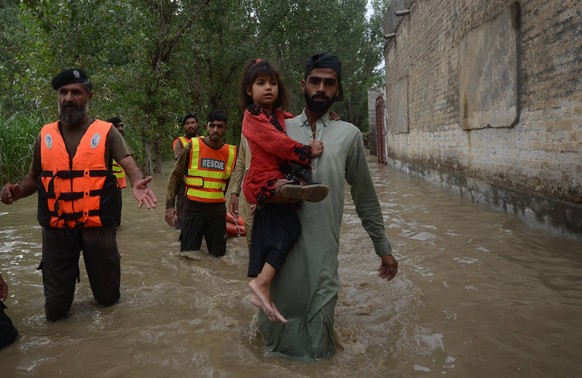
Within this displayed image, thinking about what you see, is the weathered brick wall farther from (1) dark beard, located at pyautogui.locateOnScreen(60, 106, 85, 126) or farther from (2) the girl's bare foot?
(1) dark beard, located at pyautogui.locateOnScreen(60, 106, 85, 126)

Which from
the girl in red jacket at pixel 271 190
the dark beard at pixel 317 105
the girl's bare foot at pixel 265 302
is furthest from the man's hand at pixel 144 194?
the dark beard at pixel 317 105

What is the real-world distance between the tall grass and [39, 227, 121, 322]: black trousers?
9.06 meters

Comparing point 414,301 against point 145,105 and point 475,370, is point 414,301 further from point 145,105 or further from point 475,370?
point 145,105

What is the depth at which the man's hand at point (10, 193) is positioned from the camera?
3611 mm

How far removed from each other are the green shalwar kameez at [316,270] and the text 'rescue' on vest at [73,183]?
1.58 m

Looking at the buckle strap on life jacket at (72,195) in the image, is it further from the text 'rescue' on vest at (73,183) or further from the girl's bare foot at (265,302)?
the girl's bare foot at (265,302)

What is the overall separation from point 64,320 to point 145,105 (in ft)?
43.2

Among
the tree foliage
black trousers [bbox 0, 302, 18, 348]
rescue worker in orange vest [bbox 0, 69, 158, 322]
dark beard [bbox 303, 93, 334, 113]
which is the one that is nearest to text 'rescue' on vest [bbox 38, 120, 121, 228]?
rescue worker in orange vest [bbox 0, 69, 158, 322]

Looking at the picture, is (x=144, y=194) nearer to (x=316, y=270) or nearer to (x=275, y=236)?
(x=275, y=236)

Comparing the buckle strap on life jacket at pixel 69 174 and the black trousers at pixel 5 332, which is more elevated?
the buckle strap on life jacket at pixel 69 174

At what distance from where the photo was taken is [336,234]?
2.93 m

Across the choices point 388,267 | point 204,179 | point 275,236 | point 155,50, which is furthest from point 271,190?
point 155,50

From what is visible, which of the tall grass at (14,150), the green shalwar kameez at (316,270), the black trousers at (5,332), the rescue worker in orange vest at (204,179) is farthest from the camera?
the tall grass at (14,150)

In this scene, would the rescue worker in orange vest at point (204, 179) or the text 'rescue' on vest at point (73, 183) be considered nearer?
the text 'rescue' on vest at point (73, 183)
